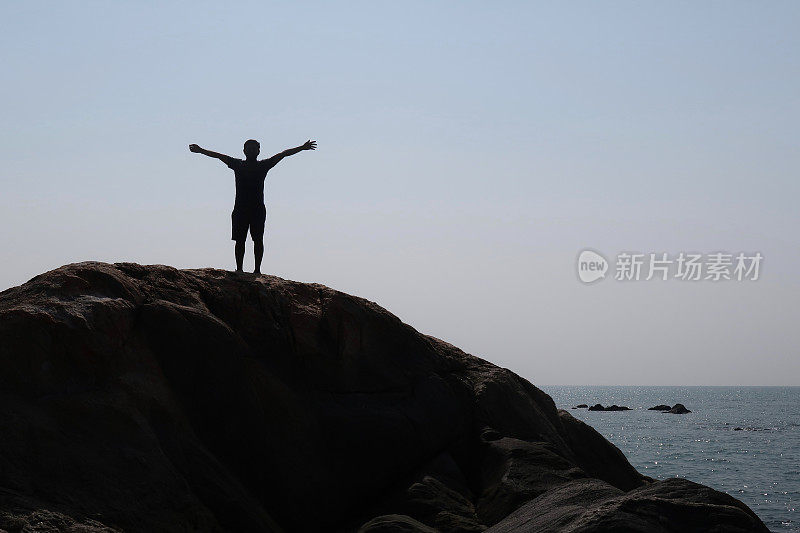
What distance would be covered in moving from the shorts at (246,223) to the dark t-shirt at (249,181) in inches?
2.7

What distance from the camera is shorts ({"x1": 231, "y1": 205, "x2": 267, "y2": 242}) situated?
13.9m

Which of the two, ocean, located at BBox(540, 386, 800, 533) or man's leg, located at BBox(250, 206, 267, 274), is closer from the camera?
man's leg, located at BBox(250, 206, 267, 274)

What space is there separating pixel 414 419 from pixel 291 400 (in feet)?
6.09

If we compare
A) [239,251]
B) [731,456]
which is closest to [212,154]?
[239,251]

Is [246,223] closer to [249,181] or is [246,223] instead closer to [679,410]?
[249,181]

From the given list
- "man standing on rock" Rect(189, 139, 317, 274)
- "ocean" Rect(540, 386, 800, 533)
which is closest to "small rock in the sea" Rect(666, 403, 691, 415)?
"ocean" Rect(540, 386, 800, 533)

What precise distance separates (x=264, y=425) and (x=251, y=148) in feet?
17.1

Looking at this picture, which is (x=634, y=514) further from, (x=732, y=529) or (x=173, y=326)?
(x=173, y=326)

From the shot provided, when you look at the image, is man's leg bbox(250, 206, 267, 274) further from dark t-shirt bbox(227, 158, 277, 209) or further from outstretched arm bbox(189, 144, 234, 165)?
outstretched arm bbox(189, 144, 234, 165)

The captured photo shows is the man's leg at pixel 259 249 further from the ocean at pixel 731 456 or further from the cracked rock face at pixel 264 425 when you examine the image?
the ocean at pixel 731 456

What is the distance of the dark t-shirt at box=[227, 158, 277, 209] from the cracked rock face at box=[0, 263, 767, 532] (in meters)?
1.76

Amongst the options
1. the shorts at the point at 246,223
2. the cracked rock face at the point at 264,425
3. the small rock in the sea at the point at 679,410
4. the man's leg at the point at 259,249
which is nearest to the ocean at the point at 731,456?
the small rock in the sea at the point at 679,410

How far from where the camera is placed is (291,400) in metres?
11.0

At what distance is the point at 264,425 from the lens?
34.7ft
